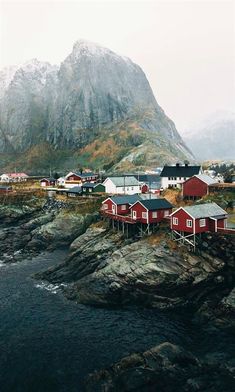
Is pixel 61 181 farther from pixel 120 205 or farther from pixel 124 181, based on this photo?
pixel 120 205

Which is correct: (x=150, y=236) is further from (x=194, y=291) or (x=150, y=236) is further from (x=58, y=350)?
(x=58, y=350)

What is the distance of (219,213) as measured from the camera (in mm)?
57188

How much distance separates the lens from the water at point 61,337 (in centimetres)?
3472

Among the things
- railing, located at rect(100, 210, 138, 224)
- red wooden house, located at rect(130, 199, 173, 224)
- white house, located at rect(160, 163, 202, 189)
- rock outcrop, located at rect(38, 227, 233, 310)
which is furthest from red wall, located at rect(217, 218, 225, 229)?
white house, located at rect(160, 163, 202, 189)

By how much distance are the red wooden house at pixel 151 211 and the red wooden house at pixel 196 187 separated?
45.2ft

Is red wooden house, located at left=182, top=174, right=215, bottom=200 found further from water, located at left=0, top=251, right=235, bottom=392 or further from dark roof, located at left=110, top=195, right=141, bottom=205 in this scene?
water, located at left=0, top=251, right=235, bottom=392

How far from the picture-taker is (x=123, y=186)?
103938mm

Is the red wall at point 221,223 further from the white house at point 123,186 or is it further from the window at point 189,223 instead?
the white house at point 123,186

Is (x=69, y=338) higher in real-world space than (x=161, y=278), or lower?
lower

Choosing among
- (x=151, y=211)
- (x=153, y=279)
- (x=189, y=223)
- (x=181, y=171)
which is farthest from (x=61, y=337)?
(x=181, y=171)

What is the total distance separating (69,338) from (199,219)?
Answer: 26221mm

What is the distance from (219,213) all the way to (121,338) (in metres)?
26.0

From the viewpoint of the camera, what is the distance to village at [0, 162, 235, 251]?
185 feet

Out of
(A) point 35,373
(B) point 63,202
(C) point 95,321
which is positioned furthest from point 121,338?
(B) point 63,202
